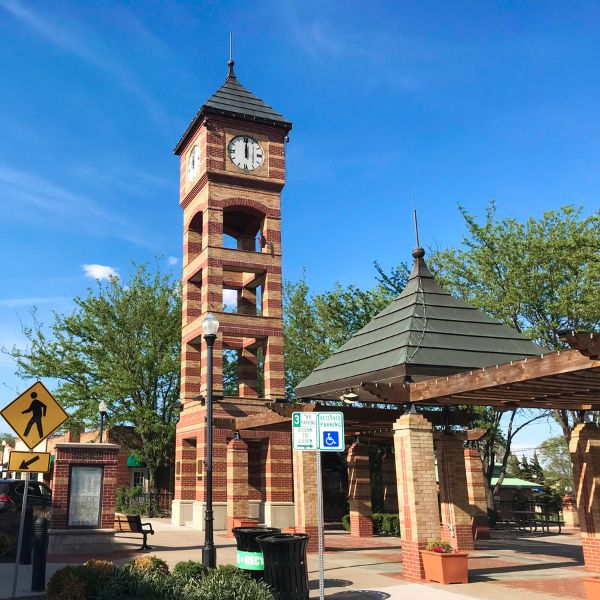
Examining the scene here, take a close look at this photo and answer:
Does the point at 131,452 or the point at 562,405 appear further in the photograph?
the point at 131,452

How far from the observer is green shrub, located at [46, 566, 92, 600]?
9.56m

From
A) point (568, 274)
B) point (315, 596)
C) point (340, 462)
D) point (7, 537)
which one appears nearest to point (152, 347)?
point (340, 462)

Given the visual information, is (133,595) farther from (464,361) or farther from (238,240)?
(238,240)

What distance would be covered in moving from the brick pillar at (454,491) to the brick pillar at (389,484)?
29.3 feet

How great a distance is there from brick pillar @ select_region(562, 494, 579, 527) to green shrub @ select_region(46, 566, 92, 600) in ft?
99.0

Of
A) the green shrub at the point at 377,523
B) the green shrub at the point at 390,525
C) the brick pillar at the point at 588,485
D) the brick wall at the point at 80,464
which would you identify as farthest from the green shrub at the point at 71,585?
the green shrub at the point at 377,523

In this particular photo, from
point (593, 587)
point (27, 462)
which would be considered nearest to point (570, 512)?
point (593, 587)

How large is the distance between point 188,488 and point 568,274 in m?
20.0

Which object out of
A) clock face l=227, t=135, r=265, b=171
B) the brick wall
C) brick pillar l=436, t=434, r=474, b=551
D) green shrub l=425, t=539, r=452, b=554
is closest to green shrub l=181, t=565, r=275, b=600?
green shrub l=425, t=539, r=452, b=554

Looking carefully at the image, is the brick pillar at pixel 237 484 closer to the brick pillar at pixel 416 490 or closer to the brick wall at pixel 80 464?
the brick wall at pixel 80 464

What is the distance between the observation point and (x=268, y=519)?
92.0 feet

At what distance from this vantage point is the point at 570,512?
3425 cm

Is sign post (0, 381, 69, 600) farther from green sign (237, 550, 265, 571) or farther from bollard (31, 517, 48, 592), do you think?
green sign (237, 550, 265, 571)

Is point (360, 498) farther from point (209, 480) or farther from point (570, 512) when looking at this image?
point (570, 512)
